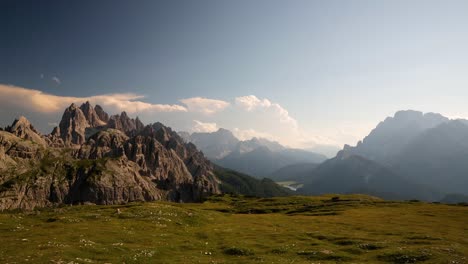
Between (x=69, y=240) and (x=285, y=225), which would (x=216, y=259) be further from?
(x=285, y=225)

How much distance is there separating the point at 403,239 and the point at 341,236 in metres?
9.35

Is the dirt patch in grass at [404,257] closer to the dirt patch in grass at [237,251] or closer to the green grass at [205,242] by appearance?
the green grass at [205,242]

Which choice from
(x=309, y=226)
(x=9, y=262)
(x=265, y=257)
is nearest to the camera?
(x=9, y=262)

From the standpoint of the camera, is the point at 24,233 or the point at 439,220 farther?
the point at 439,220

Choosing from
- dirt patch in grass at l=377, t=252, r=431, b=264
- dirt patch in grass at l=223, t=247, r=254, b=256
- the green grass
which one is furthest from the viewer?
dirt patch in grass at l=223, t=247, r=254, b=256

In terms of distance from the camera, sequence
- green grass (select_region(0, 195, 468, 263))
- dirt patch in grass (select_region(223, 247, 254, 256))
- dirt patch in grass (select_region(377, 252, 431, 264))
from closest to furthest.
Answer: green grass (select_region(0, 195, 468, 263)) < dirt patch in grass (select_region(377, 252, 431, 264)) < dirt patch in grass (select_region(223, 247, 254, 256))

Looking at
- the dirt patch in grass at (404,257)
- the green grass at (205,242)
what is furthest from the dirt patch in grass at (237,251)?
the dirt patch in grass at (404,257)

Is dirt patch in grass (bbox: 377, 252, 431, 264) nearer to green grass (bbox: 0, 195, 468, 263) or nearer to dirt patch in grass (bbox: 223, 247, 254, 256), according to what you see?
green grass (bbox: 0, 195, 468, 263)

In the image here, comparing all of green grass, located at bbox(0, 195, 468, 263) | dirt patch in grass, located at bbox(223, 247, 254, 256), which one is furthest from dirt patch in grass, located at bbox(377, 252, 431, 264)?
dirt patch in grass, located at bbox(223, 247, 254, 256)

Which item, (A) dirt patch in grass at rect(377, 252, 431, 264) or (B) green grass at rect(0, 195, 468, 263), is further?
(A) dirt patch in grass at rect(377, 252, 431, 264)

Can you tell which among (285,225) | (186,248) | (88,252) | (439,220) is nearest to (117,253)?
(88,252)

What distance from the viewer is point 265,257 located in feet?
119

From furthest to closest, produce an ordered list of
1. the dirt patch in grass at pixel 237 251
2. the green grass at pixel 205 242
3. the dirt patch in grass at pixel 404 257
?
1. the dirt patch in grass at pixel 237 251
2. the dirt patch in grass at pixel 404 257
3. the green grass at pixel 205 242

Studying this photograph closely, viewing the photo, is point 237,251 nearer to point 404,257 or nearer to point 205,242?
point 205,242
